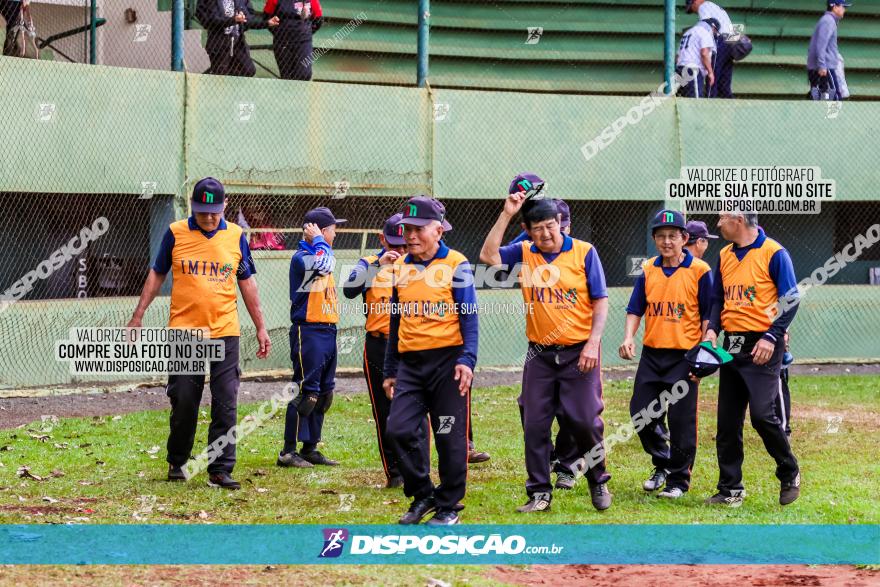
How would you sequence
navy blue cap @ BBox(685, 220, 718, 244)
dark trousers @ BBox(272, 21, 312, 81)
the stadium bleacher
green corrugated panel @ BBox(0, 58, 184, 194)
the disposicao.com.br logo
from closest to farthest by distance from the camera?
the disposicao.com.br logo → navy blue cap @ BBox(685, 220, 718, 244) → green corrugated panel @ BBox(0, 58, 184, 194) → dark trousers @ BBox(272, 21, 312, 81) → the stadium bleacher

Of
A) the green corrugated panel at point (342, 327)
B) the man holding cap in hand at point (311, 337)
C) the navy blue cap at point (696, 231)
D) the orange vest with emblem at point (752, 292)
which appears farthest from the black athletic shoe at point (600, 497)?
the green corrugated panel at point (342, 327)

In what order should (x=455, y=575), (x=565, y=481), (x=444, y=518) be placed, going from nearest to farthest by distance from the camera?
(x=455, y=575) → (x=444, y=518) → (x=565, y=481)

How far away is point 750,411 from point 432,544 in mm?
2600

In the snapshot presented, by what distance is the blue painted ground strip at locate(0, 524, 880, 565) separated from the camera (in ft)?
22.1

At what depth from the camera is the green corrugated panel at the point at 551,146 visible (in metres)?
16.8

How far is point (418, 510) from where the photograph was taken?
25.1 feet

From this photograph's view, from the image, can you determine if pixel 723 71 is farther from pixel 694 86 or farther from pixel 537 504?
pixel 537 504

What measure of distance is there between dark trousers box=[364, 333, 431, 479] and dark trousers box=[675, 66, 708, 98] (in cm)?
1017

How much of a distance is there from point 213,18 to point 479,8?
246 inches

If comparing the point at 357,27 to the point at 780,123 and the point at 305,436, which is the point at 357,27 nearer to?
the point at 780,123

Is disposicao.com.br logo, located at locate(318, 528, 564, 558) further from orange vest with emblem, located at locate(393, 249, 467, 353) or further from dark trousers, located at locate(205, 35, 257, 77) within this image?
dark trousers, located at locate(205, 35, 257, 77)

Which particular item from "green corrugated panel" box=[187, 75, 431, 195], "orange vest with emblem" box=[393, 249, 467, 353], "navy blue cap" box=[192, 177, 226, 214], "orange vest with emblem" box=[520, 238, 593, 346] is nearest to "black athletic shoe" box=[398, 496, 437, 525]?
"orange vest with emblem" box=[393, 249, 467, 353]

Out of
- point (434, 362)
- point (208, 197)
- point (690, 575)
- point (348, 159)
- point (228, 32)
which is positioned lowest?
point (690, 575)

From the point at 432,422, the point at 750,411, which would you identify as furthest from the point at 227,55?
the point at 750,411
